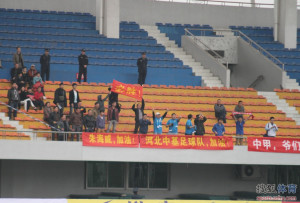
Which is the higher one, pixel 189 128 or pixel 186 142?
pixel 189 128

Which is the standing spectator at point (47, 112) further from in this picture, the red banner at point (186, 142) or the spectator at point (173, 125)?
the spectator at point (173, 125)

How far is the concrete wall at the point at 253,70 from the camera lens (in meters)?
30.1

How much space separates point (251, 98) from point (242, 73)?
5.10 meters

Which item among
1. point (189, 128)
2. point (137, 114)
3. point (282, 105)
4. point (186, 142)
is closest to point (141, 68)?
point (137, 114)

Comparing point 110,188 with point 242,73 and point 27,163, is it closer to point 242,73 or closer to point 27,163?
point 27,163

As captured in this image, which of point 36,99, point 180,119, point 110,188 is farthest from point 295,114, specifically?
point 36,99

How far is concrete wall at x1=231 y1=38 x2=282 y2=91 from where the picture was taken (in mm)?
30094

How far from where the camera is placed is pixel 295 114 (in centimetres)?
2722

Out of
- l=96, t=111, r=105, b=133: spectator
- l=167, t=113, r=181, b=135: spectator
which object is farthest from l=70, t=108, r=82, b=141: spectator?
l=167, t=113, r=181, b=135: spectator

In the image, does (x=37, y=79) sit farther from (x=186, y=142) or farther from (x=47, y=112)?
(x=186, y=142)

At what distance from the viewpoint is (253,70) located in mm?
31688

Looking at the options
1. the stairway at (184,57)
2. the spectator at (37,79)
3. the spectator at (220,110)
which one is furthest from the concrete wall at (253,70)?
the spectator at (37,79)

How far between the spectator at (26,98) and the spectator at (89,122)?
7.60 feet

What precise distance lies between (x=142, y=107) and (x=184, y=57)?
9.33 m
